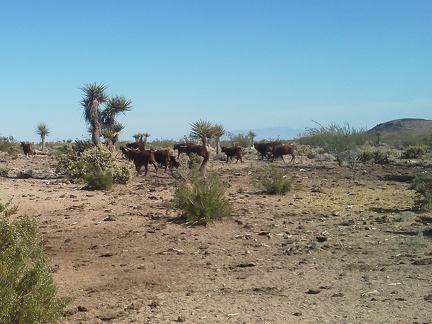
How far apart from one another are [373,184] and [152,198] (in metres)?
9.69

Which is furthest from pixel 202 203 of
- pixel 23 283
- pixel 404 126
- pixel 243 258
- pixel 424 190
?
pixel 404 126

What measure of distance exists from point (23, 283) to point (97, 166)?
1587 centimetres

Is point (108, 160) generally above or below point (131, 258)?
above

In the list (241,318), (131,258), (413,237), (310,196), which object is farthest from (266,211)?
(241,318)

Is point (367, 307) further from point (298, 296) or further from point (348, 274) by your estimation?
point (348, 274)

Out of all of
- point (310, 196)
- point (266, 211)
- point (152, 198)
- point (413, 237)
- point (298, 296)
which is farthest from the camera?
point (310, 196)

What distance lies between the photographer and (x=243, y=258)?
10.3 m

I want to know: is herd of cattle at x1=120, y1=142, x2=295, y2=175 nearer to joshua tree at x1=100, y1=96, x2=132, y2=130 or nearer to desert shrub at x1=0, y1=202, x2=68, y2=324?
joshua tree at x1=100, y1=96, x2=132, y2=130

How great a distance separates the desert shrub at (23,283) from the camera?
543 cm

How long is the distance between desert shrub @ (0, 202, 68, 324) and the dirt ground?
1.19m

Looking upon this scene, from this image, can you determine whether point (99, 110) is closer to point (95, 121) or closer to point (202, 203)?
point (95, 121)

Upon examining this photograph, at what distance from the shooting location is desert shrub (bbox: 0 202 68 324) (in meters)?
5.43

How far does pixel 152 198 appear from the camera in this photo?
17344 mm

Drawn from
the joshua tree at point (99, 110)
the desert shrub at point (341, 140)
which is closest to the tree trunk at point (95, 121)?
the joshua tree at point (99, 110)
